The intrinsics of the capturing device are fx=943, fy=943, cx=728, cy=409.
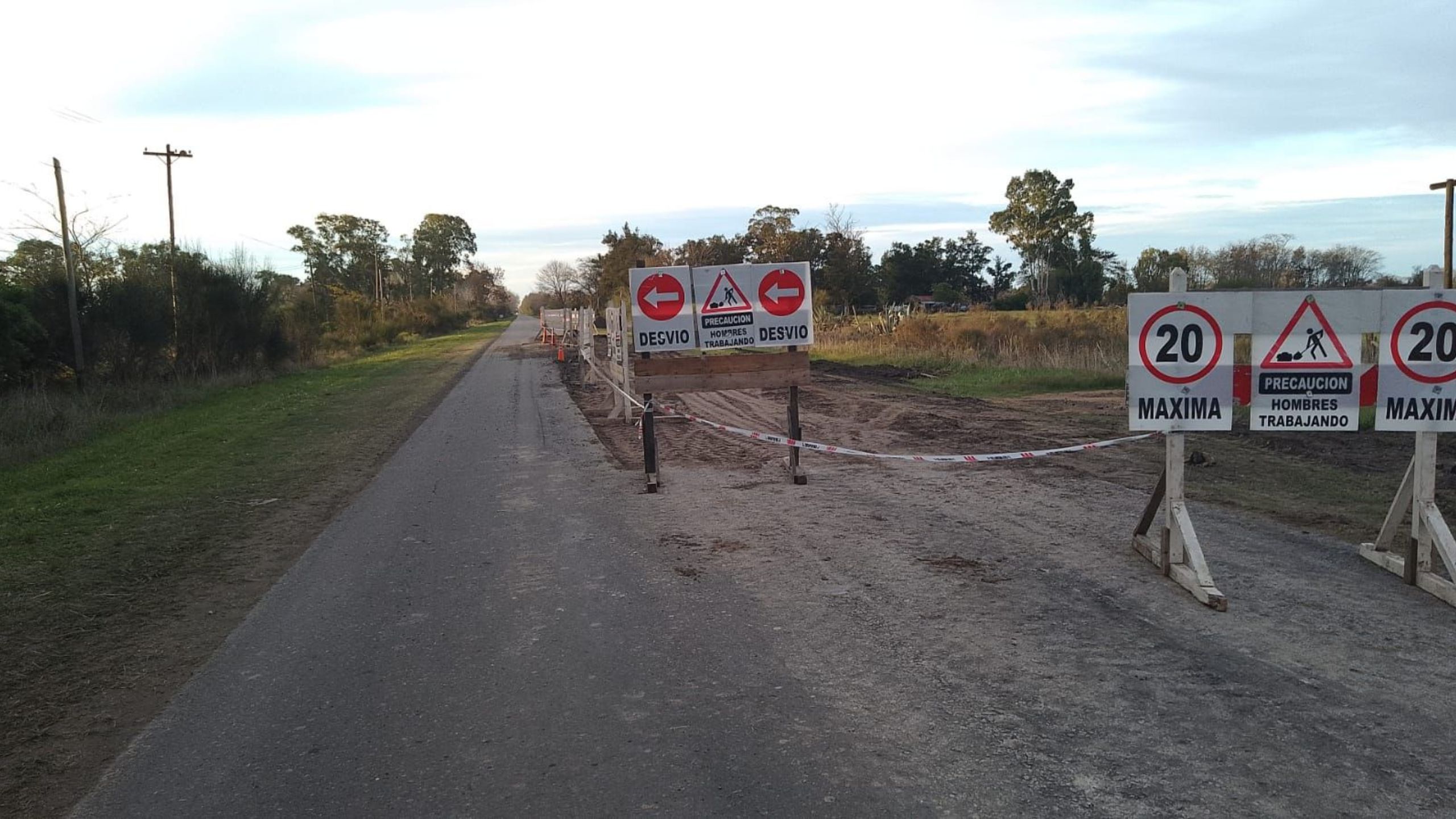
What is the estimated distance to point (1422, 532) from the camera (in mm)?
6285

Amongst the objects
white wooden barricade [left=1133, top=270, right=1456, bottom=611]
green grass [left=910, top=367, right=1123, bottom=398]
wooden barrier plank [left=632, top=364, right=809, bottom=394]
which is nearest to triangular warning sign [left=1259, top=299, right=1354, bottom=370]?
white wooden barricade [left=1133, top=270, right=1456, bottom=611]

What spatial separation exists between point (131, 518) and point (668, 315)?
592cm

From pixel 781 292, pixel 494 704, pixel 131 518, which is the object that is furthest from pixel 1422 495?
pixel 131 518

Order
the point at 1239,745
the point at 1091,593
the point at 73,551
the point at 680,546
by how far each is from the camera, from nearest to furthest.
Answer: the point at 1239,745 → the point at 1091,593 → the point at 680,546 → the point at 73,551

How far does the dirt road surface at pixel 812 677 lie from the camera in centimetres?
381

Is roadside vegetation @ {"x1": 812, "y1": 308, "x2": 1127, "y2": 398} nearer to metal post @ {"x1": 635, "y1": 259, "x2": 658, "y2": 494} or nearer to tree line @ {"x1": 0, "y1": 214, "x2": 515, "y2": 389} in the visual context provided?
metal post @ {"x1": 635, "y1": 259, "x2": 658, "y2": 494}

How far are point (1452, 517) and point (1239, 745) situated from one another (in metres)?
5.79

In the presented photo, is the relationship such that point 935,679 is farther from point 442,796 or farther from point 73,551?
point 73,551

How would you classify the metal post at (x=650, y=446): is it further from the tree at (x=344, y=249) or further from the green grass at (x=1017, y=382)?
the tree at (x=344, y=249)

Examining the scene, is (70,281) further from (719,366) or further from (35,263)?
(719,366)

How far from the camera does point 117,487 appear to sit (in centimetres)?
1154

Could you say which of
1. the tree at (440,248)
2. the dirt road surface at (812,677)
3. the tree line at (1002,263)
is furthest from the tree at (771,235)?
the tree at (440,248)

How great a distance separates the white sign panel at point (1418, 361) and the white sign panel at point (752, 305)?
17.1 ft

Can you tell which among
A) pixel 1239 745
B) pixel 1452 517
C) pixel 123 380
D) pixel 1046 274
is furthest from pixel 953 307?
pixel 1239 745
